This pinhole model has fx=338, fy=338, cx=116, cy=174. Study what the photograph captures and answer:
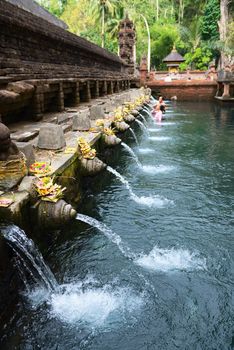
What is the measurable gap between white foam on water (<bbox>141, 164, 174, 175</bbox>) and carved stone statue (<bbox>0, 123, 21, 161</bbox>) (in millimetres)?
5651

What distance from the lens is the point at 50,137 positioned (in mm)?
6180

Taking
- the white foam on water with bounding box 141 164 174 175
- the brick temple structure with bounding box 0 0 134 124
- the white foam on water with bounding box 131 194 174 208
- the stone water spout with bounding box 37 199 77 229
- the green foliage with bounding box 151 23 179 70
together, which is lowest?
the white foam on water with bounding box 131 194 174 208

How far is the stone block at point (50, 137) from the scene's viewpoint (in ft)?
20.2

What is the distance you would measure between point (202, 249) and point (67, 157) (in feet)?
8.96

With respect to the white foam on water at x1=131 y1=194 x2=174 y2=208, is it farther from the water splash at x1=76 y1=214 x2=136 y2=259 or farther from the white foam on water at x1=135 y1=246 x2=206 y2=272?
the white foam on water at x1=135 y1=246 x2=206 y2=272

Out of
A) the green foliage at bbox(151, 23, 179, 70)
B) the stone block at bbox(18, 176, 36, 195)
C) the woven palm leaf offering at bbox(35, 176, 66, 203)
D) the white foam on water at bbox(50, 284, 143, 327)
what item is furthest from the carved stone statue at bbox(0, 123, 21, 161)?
the green foliage at bbox(151, 23, 179, 70)

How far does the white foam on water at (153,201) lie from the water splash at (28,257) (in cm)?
→ 330

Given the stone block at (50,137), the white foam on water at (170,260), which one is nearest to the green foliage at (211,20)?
the stone block at (50,137)

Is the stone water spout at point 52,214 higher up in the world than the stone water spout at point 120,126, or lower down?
lower down

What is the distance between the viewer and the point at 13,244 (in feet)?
12.2

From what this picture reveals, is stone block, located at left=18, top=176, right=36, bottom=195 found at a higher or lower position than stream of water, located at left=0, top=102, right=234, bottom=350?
higher

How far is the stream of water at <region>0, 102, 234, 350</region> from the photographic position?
371cm

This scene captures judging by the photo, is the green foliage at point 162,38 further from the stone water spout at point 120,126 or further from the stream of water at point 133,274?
the stream of water at point 133,274

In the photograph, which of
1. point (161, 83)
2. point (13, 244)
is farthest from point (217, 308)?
point (161, 83)
